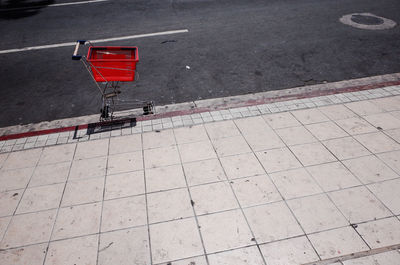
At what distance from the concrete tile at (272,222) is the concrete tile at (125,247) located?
4.82 feet

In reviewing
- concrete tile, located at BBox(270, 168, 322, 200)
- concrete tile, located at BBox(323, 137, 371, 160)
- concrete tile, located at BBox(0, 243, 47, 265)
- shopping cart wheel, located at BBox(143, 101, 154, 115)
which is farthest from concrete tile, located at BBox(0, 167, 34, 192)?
concrete tile, located at BBox(323, 137, 371, 160)

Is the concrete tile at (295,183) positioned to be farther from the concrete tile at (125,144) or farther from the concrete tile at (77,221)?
the concrete tile at (77,221)

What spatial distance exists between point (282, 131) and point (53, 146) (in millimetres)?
4530

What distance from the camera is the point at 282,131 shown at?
529cm

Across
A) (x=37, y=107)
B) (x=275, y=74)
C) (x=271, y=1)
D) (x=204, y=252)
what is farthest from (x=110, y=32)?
(x=204, y=252)

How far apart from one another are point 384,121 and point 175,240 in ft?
15.8

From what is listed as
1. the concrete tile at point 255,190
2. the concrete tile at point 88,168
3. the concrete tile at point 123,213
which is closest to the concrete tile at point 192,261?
the concrete tile at point 123,213

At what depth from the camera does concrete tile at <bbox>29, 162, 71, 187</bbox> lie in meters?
4.47

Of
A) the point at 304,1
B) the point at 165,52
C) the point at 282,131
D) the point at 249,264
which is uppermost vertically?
the point at 304,1

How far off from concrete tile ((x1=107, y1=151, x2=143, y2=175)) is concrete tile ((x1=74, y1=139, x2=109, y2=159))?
11.6 inches

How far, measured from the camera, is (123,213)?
3.89 m

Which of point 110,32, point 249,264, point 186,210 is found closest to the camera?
point 249,264

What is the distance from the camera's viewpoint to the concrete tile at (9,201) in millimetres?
4019

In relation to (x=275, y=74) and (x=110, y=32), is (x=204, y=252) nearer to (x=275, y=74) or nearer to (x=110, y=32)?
(x=275, y=74)
